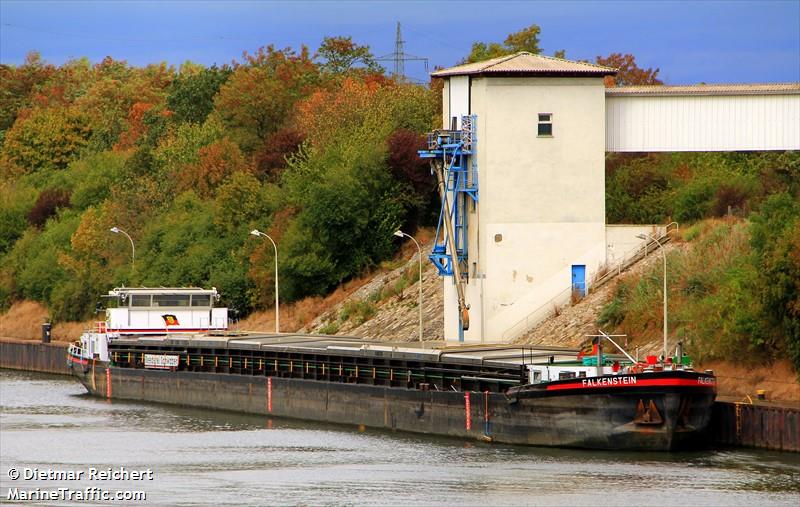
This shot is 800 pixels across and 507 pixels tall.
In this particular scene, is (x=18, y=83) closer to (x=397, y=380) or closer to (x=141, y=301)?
(x=141, y=301)

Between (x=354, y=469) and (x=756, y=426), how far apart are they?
11.5 metres

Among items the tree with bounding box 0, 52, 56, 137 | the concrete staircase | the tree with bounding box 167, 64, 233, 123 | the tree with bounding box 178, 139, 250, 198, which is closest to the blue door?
the concrete staircase

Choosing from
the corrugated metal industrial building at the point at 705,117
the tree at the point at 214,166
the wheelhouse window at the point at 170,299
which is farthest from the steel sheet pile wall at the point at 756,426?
the tree at the point at 214,166

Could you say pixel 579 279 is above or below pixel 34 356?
above

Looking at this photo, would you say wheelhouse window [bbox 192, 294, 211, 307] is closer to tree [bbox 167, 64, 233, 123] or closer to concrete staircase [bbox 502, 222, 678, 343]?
concrete staircase [bbox 502, 222, 678, 343]

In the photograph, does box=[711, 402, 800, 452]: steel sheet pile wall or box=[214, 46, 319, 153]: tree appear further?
box=[214, 46, 319, 153]: tree

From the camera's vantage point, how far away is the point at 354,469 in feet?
137

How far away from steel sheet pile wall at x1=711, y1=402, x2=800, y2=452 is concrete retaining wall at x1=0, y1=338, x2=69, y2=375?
4726 centimetres

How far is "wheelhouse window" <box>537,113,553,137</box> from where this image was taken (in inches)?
2432

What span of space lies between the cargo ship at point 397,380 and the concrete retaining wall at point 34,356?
40.4 feet

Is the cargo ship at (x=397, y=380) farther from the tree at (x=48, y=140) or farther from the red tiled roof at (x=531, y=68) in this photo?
the tree at (x=48, y=140)

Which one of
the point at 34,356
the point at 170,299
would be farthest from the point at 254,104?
the point at 170,299

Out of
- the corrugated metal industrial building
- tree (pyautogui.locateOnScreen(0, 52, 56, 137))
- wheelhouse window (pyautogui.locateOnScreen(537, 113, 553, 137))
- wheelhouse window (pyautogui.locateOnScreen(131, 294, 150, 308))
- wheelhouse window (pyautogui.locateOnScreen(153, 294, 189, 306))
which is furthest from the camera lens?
tree (pyautogui.locateOnScreen(0, 52, 56, 137))

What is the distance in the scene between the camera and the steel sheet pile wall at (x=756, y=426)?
139 feet
